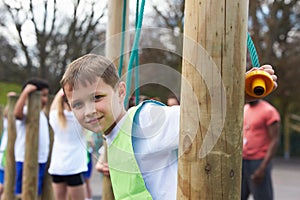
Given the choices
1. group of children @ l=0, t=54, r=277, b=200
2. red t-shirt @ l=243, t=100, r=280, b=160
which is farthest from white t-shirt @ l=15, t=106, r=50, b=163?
group of children @ l=0, t=54, r=277, b=200

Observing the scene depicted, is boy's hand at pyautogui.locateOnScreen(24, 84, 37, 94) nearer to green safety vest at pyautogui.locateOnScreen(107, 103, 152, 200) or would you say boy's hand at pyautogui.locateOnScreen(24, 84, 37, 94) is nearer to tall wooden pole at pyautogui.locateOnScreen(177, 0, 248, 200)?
green safety vest at pyautogui.locateOnScreen(107, 103, 152, 200)

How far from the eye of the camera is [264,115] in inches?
217

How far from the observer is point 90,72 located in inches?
72.2

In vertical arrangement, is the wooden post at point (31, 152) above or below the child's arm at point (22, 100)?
below

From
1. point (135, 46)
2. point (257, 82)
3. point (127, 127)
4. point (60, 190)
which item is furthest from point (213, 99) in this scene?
point (60, 190)

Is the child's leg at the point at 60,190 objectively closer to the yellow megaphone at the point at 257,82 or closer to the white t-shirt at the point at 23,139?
the white t-shirt at the point at 23,139

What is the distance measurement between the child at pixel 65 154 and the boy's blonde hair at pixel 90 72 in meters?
3.29

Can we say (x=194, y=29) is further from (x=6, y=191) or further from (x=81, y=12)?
(x=81, y=12)

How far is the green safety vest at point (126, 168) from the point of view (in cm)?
185

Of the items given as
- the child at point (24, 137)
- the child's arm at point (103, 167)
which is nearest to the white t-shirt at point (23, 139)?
the child at point (24, 137)

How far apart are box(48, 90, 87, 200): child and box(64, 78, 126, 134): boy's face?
3.31 m

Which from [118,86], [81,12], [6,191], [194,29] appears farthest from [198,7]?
[81,12]

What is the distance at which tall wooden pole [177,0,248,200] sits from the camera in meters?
1.51

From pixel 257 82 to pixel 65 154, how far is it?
3821 millimetres
